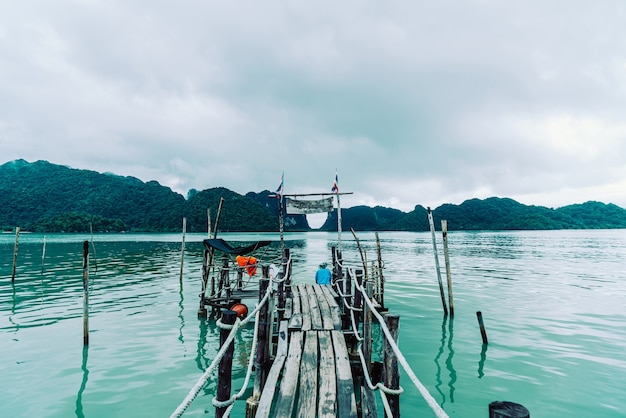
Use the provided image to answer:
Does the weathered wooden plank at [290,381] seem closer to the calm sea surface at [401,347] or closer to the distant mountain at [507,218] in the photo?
the calm sea surface at [401,347]

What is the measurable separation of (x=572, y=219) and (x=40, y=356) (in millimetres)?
252281

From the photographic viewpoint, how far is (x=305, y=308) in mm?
11297

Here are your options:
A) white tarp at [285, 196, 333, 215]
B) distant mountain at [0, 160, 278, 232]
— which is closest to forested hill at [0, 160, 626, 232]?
distant mountain at [0, 160, 278, 232]

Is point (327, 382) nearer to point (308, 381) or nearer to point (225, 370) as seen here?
point (308, 381)

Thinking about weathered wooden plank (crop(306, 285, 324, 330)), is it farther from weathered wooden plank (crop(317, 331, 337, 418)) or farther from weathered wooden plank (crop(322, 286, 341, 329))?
weathered wooden plank (crop(317, 331, 337, 418))

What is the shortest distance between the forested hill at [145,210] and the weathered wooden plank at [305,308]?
134 meters

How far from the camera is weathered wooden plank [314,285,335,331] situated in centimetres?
919

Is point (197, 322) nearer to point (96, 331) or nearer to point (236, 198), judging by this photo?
point (96, 331)

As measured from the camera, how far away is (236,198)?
6427 inches

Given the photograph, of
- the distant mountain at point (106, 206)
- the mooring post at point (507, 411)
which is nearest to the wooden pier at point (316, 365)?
the mooring post at point (507, 411)

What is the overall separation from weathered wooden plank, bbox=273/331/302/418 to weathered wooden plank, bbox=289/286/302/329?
0.78 meters

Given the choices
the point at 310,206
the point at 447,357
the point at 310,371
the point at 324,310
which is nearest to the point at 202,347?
the point at 324,310

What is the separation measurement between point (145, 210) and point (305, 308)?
170 metres

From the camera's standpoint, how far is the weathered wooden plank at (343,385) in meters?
4.98
